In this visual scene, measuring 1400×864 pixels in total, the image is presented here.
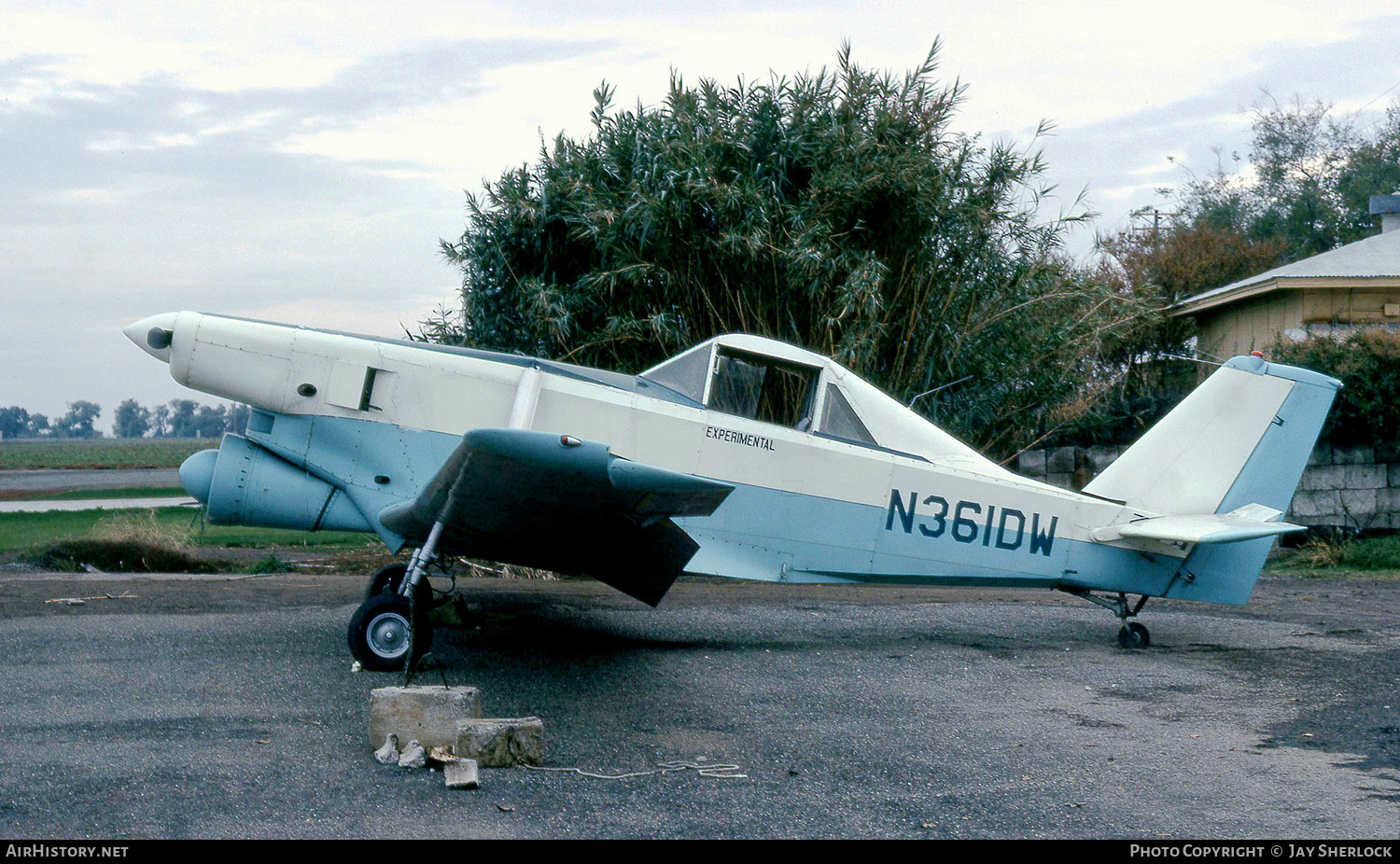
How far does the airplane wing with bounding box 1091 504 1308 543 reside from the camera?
6.87 meters

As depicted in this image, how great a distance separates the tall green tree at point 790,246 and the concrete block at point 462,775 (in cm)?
759

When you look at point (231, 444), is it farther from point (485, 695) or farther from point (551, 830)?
point (551, 830)

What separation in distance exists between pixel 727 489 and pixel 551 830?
6.11 feet

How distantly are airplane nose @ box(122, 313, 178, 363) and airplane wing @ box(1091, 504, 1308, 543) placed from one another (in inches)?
253

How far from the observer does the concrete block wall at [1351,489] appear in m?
14.3

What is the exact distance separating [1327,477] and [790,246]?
29.1ft

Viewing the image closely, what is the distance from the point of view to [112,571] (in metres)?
11.5

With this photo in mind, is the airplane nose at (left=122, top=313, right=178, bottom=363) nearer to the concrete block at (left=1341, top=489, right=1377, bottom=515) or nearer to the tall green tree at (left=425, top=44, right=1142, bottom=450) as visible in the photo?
the tall green tree at (left=425, top=44, right=1142, bottom=450)

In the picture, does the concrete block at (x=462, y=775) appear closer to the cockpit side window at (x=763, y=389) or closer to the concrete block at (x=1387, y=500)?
the cockpit side window at (x=763, y=389)

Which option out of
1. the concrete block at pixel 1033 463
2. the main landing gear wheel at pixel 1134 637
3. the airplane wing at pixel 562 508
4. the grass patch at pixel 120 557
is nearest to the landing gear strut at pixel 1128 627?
the main landing gear wheel at pixel 1134 637

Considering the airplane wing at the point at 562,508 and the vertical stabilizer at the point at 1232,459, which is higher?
the vertical stabilizer at the point at 1232,459

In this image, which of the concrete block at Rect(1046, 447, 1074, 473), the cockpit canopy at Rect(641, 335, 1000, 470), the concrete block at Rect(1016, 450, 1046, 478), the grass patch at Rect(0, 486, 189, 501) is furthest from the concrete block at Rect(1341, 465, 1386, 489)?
the grass patch at Rect(0, 486, 189, 501)

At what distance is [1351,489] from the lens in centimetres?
1434

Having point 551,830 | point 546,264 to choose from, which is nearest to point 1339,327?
point 546,264
